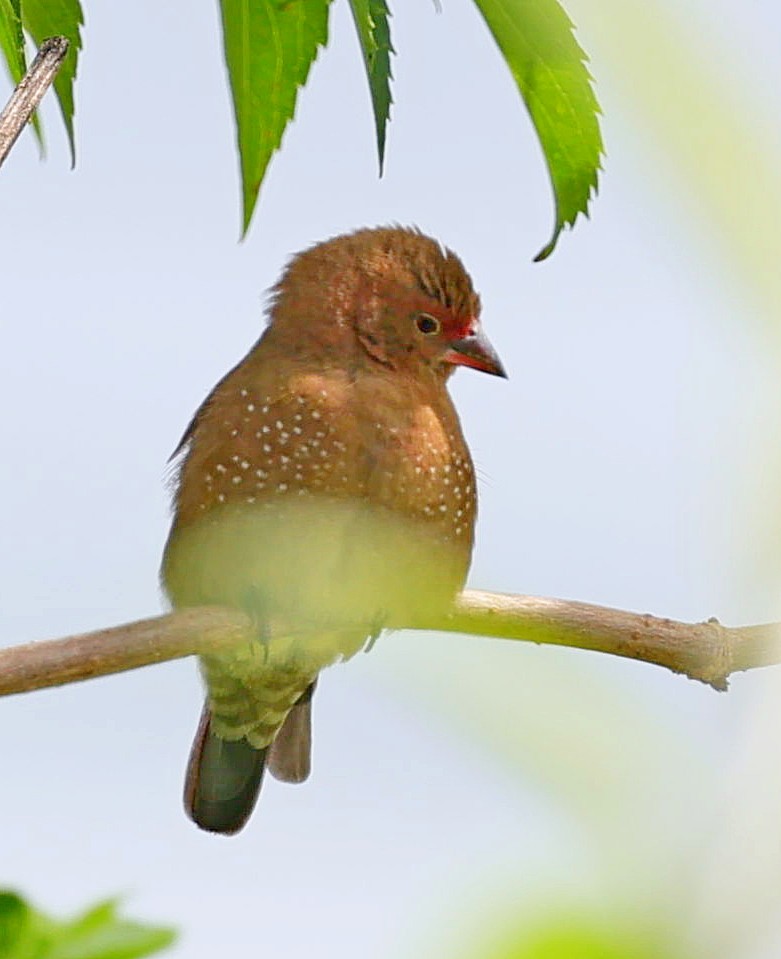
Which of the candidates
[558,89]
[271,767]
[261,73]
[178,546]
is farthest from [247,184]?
[271,767]

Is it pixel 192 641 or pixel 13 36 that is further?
pixel 192 641

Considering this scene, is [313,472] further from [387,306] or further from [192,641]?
[192,641]

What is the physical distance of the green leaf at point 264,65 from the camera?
82.4 inches

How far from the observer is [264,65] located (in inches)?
84.0

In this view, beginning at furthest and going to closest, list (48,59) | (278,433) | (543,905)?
(278,433)
(48,59)
(543,905)

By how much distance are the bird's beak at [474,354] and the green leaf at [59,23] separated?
228 centimetres

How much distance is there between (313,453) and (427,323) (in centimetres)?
68

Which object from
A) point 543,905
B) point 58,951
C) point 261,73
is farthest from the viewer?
point 261,73

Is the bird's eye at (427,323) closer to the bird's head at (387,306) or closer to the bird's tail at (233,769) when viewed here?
the bird's head at (387,306)

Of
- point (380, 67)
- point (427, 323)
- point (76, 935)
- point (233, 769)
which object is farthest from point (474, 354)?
point (76, 935)

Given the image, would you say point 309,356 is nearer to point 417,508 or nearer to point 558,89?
point 417,508

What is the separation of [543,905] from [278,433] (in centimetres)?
359

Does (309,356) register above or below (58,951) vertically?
above

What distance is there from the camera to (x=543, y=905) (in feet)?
1.24
